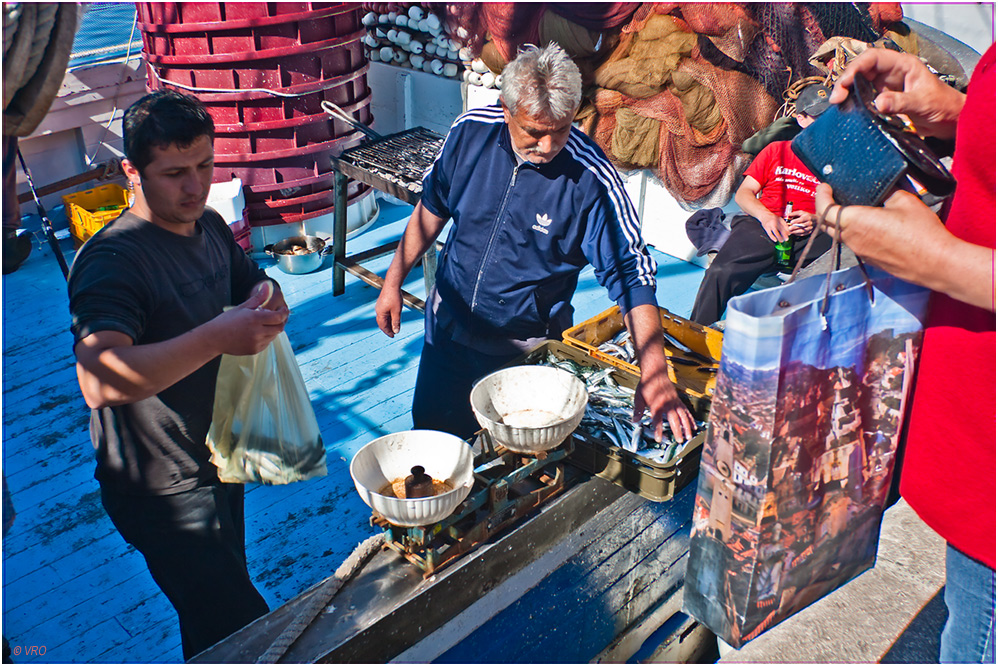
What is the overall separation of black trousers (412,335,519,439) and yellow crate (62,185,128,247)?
4.49 metres

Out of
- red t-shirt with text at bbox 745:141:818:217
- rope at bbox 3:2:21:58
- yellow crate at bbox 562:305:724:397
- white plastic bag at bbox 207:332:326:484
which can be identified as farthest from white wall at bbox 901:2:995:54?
rope at bbox 3:2:21:58

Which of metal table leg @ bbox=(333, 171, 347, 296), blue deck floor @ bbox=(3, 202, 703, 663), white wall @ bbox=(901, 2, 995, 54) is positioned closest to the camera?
blue deck floor @ bbox=(3, 202, 703, 663)

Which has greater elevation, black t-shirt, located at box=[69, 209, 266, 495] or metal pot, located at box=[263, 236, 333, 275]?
black t-shirt, located at box=[69, 209, 266, 495]

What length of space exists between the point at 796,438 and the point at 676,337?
221 centimetres

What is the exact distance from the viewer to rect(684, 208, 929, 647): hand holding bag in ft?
6.09

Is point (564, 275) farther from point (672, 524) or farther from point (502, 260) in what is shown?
point (672, 524)

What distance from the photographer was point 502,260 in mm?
3686

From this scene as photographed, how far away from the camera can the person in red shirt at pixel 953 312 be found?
5.51 feet

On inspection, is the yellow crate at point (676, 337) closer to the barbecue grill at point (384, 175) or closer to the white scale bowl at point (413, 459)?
the white scale bowl at point (413, 459)

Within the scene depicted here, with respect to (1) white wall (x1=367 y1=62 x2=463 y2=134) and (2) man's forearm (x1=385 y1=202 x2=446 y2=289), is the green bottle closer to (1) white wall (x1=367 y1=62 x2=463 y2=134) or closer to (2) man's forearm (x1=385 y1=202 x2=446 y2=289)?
(2) man's forearm (x1=385 y1=202 x2=446 y2=289)

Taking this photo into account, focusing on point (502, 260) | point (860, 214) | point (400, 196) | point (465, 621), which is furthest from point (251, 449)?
point (400, 196)

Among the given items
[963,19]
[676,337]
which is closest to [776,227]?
[676,337]

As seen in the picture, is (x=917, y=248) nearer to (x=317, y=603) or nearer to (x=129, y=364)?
(x=317, y=603)

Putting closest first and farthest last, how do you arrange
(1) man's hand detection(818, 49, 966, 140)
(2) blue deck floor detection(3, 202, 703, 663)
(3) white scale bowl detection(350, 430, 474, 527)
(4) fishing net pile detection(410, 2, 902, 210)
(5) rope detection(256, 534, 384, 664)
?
(1) man's hand detection(818, 49, 966, 140) → (5) rope detection(256, 534, 384, 664) → (3) white scale bowl detection(350, 430, 474, 527) → (2) blue deck floor detection(3, 202, 703, 663) → (4) fishing net pile detection(410, 2, 902, 210)
